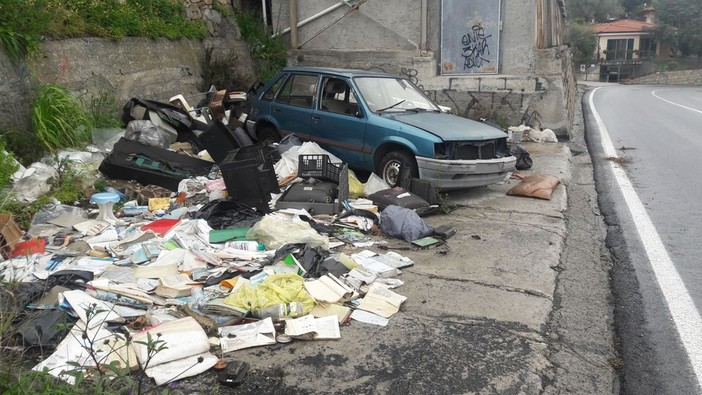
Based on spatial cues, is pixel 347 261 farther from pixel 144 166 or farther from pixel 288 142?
pixel 144 166

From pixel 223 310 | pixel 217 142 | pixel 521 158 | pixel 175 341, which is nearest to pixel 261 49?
pixel 217 142

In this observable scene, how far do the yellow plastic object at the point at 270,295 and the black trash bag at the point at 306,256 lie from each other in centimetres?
44

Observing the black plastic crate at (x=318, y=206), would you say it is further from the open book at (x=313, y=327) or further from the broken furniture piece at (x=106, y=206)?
the open book at (x=313, y=327)

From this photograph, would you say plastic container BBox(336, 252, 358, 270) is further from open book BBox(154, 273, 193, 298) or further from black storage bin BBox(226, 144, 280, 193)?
black storage bin BBox(226, 144, 280, 193)

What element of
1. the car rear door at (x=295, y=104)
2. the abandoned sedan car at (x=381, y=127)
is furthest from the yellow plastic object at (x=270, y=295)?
the car rear door at (x=295, y=104)

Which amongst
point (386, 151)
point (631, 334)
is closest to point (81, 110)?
point (386, 151)

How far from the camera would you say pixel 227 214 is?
6230mm

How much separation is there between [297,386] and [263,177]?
3762mm

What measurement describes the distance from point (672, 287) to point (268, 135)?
6589mm

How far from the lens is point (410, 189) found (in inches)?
286

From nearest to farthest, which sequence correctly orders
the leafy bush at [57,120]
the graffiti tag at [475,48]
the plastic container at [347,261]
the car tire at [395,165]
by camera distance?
the plastic container at [347,261] < the car tire at [395,165] < the leafy bush at [57,120] < the graffiti tag at [475,48]

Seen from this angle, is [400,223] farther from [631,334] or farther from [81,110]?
[81,110]

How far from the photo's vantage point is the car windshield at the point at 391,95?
26.6 feet

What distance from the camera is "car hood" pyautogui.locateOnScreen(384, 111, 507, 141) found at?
717 centimetres
